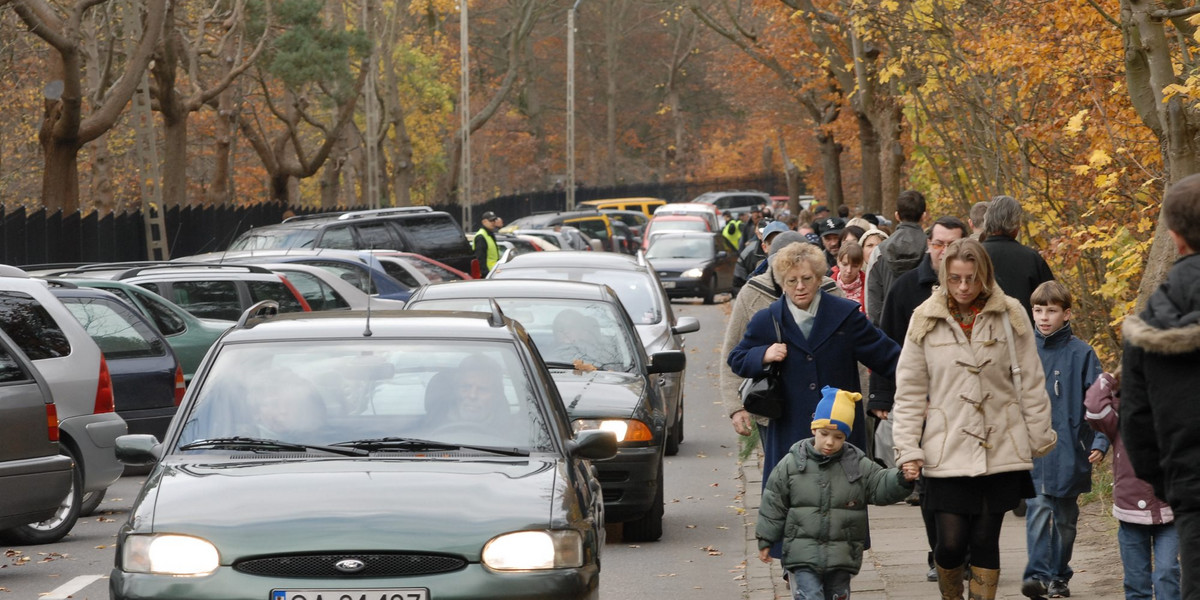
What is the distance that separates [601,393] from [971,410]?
403 cm

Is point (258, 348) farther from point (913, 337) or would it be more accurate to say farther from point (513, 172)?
point (513, 172)

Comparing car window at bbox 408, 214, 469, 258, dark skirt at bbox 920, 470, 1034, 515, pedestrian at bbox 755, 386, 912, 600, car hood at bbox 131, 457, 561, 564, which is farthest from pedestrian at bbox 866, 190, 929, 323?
car window at bbox 408, 214, 469, 258

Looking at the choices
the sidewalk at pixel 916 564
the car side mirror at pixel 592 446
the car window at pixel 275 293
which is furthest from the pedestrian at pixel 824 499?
the car window at pixel 275 293

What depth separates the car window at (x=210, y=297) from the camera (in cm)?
1608

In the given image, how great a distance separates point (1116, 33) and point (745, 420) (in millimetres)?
7114

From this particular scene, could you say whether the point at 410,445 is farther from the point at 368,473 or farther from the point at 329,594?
the point at 329,594

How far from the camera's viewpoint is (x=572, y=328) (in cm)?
1174

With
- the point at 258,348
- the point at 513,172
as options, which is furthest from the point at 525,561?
the point at 513,172

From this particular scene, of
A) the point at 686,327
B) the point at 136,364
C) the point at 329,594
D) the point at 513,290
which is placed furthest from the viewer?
the point at 686,327

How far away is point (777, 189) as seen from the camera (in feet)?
308

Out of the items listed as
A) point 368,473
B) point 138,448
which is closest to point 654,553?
point 138,448

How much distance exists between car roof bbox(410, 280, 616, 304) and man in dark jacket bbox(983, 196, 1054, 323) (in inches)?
157

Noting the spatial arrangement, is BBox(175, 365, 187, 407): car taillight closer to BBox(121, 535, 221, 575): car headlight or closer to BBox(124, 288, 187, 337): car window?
BBox(124, 288, 187, 337): car window

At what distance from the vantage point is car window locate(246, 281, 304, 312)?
53.2 ft
